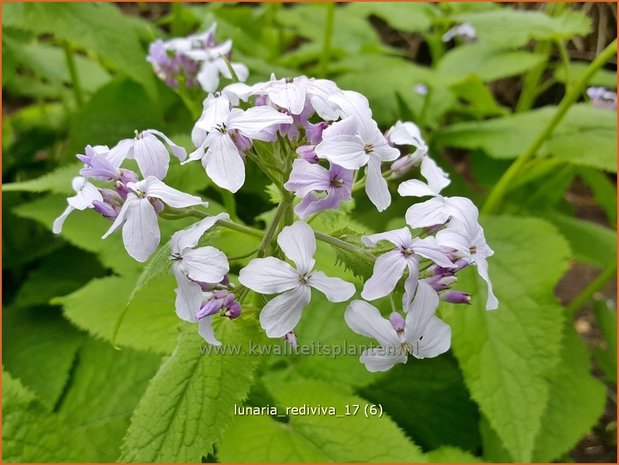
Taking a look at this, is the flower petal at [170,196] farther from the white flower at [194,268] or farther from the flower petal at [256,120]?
the flower petal at [256,120]

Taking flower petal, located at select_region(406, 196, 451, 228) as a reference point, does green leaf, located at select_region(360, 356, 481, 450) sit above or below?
below

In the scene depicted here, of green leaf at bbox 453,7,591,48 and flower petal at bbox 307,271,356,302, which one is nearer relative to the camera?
flower petal at bbox 307,271,356,302

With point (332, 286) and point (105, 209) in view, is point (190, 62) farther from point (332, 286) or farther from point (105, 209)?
point (332, 286)

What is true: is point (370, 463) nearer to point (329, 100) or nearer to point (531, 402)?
point (531, 402)

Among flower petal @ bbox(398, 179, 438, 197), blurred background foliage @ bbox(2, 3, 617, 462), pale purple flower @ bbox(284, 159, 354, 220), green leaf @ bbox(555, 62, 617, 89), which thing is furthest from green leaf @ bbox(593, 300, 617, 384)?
pale purple flower @ bbox(284, 159, 354, 220)

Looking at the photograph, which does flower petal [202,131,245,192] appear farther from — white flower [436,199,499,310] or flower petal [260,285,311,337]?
white flower [436,199,499,310]

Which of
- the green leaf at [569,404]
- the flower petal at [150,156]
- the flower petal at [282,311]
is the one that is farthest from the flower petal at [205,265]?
the green leaf at [569,404]

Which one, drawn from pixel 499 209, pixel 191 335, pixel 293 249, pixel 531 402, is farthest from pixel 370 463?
pixel 499 209
